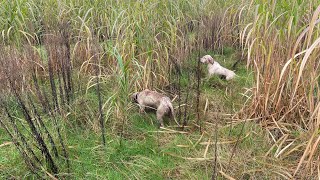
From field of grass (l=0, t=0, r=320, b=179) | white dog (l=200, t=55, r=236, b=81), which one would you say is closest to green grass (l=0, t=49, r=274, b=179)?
field of grass (l=0, t=0, r=320, b=179)

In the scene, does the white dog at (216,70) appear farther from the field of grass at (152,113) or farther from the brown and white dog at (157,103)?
the brown and white dog at (157,103)

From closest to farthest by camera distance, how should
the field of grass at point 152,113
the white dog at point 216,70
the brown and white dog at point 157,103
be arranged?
the field of grass at point 152,113, the brown and white dog at point 157,103, the white dog at point 216,70

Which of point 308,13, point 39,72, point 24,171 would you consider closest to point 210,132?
point 308,13

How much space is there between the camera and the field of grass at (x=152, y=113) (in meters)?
1.74

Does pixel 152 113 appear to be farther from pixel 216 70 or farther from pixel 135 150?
pixel 216 70

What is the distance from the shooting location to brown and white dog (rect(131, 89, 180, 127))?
2.18 meters

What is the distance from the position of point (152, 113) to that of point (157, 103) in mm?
185

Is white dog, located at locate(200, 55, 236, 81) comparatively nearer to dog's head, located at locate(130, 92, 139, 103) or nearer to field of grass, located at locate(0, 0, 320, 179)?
field of grass, located at locate(0, 0, 320, 179)

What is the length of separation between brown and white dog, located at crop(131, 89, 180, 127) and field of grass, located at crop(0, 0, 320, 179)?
0.08 metres

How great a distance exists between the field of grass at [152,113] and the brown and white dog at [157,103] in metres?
0.08

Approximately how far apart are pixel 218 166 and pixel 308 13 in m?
1.20

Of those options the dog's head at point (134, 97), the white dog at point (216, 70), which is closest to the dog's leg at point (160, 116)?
the dog's head at point (134, 97)

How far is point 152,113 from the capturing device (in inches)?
93.8

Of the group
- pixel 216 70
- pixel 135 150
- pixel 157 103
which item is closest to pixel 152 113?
pixel 157 103
